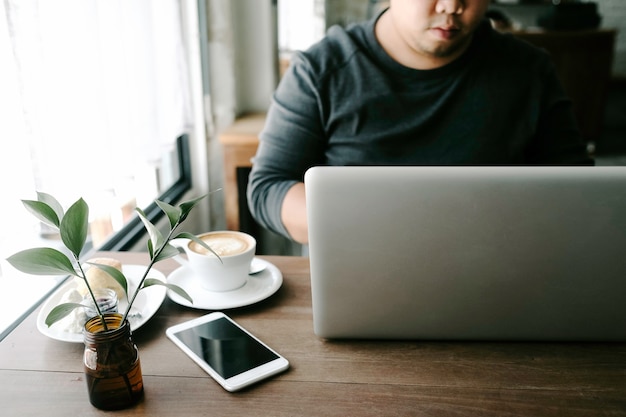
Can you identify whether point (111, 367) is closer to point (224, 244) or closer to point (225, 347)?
point (225, 347)

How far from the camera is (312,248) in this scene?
2.29ft

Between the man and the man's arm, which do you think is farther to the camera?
the man

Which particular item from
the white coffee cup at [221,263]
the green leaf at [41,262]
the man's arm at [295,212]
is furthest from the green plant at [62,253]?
the man's arm at [295,212]

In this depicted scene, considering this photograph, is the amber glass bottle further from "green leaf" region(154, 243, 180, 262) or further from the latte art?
the latte art

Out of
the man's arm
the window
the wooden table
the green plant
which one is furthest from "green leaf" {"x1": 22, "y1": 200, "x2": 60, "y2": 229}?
the man's arm

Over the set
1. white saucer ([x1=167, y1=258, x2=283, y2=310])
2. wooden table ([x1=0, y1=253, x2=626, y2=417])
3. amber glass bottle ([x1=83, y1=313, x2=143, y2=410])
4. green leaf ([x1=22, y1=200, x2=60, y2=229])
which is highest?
green leaf ([x1=22, y1=200, x2=60, y2=229])

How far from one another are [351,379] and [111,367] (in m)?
0.29

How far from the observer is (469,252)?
0.68 m

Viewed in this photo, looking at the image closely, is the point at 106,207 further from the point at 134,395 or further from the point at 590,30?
the point at 590,30

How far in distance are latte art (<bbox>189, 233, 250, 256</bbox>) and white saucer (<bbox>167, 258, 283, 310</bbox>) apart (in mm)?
62

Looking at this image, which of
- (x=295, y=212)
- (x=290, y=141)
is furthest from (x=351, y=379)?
(x=290, y=141)

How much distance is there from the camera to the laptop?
65 centimetres

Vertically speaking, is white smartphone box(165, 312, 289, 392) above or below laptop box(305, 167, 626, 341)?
below

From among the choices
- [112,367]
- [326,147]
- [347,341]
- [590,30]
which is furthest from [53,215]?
[590,30]
